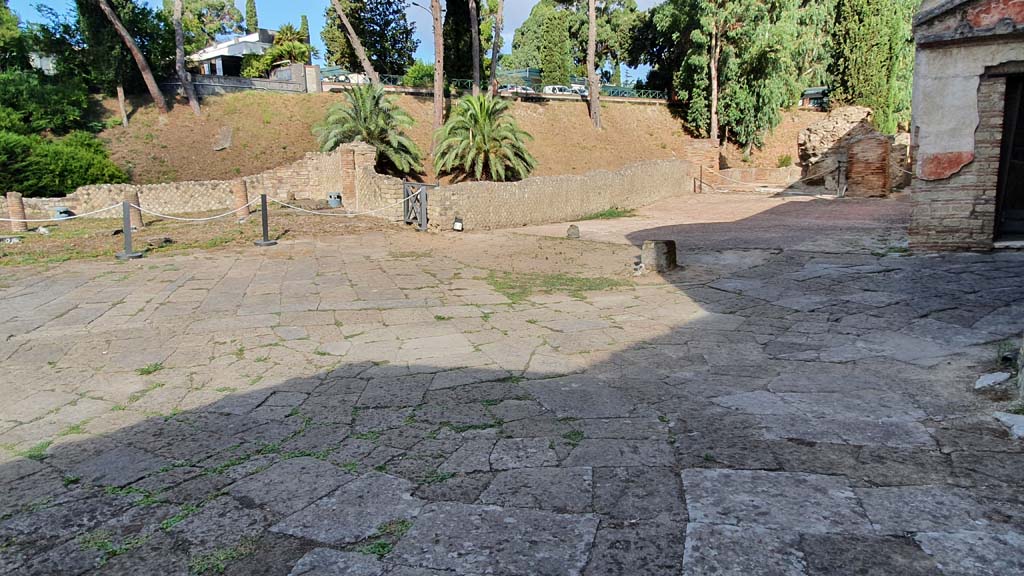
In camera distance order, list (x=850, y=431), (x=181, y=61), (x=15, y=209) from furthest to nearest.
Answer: (x=181, y=61) → (x=15, y=209) → (x=850, y=431)

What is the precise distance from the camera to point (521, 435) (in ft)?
11.5

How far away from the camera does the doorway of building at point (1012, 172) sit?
8.67 m

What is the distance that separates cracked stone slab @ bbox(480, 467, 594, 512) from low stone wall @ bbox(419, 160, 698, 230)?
34.9 feet

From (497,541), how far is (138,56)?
25.6m

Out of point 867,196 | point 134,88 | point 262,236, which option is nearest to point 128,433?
point 262,236

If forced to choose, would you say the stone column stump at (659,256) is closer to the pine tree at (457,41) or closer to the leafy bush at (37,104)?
the leafy bush at (37,104)

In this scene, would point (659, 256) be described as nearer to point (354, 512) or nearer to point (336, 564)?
point (354, 512)

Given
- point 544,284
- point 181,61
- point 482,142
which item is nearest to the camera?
point 544,284

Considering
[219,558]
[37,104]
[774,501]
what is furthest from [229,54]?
[774,501]

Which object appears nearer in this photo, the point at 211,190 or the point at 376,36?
the point at 211,190

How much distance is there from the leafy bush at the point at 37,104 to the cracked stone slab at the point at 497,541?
23115 millimetres

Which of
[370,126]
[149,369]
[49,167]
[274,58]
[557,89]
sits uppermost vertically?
[274,58]

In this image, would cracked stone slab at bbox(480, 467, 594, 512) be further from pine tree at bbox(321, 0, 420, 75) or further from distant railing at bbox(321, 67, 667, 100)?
pine tree at bbox(321, 0, 420, 75)

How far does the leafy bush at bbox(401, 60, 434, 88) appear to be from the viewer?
99.2 feet
